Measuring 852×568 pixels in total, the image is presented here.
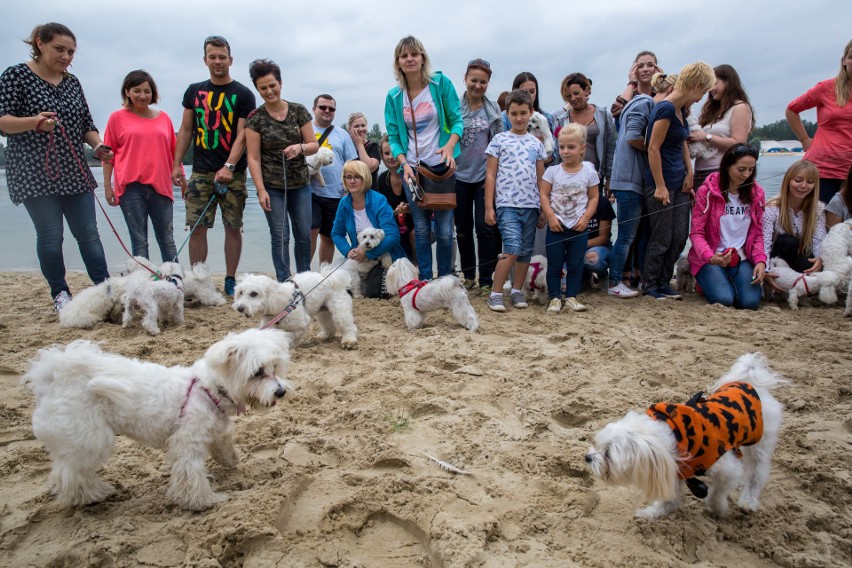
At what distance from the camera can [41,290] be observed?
6840 mm

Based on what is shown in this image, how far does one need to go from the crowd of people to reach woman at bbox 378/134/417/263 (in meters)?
0.54

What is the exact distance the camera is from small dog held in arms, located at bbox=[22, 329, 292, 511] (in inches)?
91.5

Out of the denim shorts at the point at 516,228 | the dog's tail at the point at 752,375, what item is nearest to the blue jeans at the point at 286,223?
the denim shorts at the point at 516,228

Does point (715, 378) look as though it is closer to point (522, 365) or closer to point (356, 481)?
point (522, 365)

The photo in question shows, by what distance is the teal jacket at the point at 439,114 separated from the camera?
5387 mm

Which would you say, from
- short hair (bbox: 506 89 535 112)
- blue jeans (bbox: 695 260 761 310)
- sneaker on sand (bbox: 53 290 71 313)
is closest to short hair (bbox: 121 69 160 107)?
sneaker on sand (bbox: 53 290 71 313)

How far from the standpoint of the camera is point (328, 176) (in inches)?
259

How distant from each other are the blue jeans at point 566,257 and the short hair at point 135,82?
429 cm

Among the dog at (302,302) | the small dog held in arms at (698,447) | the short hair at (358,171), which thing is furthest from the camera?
the short hair at (358,171)

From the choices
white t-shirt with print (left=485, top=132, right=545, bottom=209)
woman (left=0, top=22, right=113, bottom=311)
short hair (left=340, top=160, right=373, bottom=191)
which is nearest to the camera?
woman (left=0, top=22, right=113, bottom=311)

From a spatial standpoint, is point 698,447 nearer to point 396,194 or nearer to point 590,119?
point 590,119

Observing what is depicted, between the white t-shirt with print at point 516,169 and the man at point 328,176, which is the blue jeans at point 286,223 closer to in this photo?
the man at point 328,176

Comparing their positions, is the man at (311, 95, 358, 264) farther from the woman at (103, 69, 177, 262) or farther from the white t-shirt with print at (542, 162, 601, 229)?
the white t-shirt with print at (542, 162, 601, 229)

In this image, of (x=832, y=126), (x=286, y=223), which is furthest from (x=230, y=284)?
(x=832, y=126)
